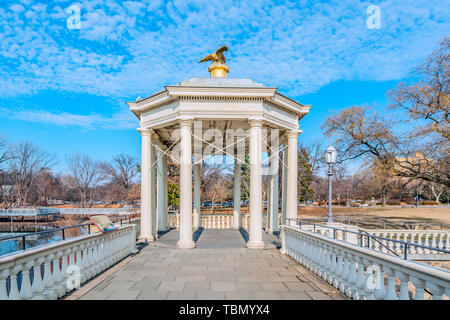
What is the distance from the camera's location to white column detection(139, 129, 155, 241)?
895cm

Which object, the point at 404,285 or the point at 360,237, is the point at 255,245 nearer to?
the point at 360,237

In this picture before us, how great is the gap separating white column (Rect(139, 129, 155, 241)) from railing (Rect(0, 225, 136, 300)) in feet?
7.79

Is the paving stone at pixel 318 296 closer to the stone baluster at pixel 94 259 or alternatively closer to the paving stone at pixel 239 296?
the paving stone at pixel 239 296

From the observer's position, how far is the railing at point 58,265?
3.06 meters

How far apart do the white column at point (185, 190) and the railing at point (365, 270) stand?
11.4 feet

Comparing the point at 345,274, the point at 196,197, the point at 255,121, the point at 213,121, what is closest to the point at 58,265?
the point at 345,274

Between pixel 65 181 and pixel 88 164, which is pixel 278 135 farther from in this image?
pixel 65 181

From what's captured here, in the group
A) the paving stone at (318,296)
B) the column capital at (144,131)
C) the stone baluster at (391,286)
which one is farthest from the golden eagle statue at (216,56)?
the stone baluster at (391,286)

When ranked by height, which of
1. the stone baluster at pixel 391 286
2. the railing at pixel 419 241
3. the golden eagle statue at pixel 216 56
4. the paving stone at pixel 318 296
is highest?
the golden eagle statue at pixel 216 56

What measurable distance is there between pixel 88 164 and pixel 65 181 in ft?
66.0

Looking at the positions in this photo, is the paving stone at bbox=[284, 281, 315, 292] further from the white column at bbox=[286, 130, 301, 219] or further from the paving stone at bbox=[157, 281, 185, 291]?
the white column at bbox=[286, 130, 301, 219]

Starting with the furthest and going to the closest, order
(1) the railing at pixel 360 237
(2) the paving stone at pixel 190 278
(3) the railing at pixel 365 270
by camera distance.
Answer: (2) the paving stone at pixel 190 278 < (1) the railing at pixel 360 237 < (3) the railing at pixel 365 270
